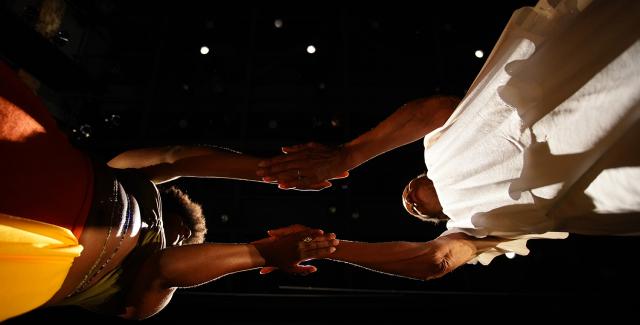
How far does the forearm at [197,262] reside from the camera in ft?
3.51

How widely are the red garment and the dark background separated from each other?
305cm

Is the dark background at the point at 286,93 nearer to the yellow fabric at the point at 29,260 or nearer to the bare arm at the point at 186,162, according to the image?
the bare arm at the point at 186,162

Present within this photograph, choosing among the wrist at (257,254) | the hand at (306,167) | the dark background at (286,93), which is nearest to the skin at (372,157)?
the hand at (306,167)

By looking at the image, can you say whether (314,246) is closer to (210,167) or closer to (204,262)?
(204,262)

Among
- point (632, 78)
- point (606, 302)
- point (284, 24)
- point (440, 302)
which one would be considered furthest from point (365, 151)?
point (284, 24)

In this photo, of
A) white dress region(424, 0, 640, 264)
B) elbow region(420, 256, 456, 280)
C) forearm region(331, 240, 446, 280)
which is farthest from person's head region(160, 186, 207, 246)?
white dress region(424, 0, 640, 264)

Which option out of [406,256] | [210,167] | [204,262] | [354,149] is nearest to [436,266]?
[406,256]

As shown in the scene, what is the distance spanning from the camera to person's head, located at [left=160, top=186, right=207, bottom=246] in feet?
5.02

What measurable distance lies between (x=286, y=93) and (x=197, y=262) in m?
3.49

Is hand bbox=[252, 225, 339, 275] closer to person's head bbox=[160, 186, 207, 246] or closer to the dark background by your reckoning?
person's head bbox=[160, 186, 207, 246]

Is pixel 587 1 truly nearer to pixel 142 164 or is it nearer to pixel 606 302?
pixel 142 164

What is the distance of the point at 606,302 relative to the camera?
2.51m

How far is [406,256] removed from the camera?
127 centimetres

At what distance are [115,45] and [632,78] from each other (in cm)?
533
